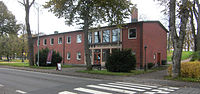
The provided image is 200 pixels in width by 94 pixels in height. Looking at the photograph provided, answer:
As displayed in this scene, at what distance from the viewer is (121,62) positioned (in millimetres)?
17578

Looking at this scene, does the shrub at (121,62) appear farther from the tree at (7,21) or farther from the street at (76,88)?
the tree at (7,21)

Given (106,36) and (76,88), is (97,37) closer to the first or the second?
(106,36)

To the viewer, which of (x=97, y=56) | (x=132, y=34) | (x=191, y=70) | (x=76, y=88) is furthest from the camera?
(x=97, y=56)

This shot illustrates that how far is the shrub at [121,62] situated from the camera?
1750 centimetres

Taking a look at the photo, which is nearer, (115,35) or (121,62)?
(121,62)

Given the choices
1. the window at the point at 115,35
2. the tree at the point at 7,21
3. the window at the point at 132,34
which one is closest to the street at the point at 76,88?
the window at the point at 132,34

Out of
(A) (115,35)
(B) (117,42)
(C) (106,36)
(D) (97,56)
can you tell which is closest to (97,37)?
(C) (106,36)

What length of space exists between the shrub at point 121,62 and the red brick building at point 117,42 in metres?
5.19

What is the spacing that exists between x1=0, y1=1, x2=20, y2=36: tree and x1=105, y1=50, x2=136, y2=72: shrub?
1186 inches

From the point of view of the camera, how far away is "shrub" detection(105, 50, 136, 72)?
1750 cm

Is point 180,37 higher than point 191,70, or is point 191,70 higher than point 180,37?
point 180,37

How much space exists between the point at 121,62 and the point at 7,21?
33341mm

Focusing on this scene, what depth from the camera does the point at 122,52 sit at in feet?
59.5

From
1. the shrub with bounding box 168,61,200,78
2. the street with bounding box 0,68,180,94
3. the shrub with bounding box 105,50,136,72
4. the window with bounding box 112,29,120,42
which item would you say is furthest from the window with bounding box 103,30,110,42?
the street with bounding box 0,68,180,94
